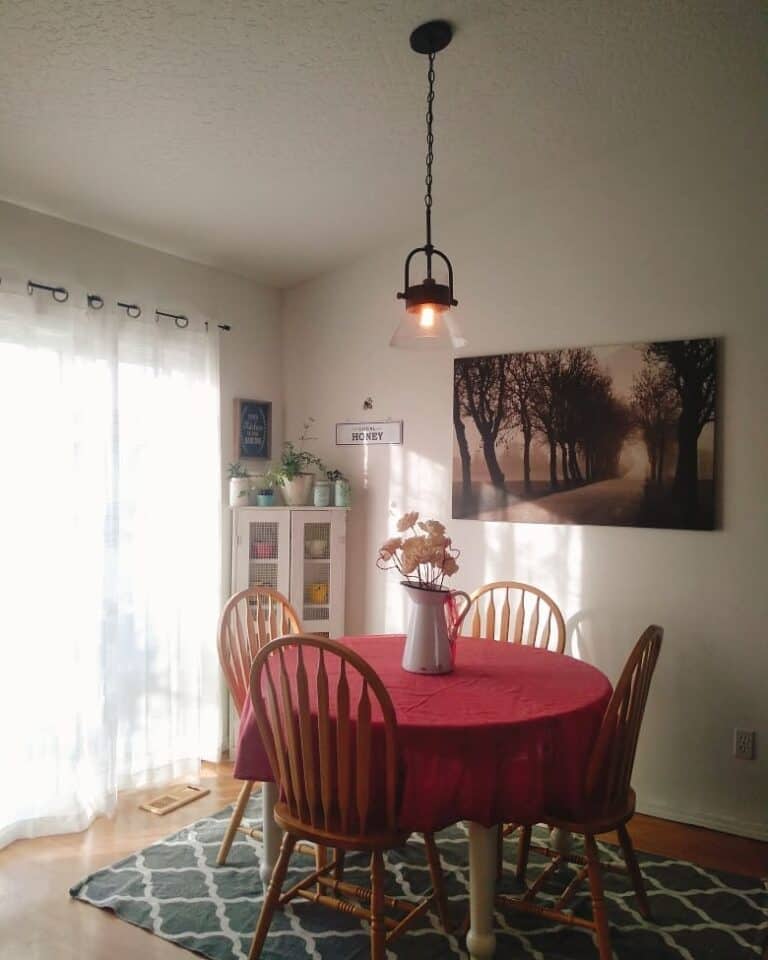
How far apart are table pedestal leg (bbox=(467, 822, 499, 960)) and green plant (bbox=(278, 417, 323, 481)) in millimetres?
2226

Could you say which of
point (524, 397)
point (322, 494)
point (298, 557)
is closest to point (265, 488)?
point (322, 494)

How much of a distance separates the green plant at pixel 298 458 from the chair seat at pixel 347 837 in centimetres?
210

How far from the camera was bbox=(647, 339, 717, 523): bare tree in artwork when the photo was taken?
3146 millimetres

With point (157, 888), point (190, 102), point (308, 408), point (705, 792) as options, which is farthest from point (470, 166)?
point (157, 888)

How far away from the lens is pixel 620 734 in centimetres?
219

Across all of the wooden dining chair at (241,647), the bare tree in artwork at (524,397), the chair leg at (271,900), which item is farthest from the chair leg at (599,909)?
the bare tree in artwork at (524,397)

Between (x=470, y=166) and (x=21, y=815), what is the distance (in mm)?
3203

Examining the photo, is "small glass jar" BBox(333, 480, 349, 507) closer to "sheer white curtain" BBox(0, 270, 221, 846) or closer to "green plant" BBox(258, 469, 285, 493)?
"green plant" BBox(258, 469, 285, 493)

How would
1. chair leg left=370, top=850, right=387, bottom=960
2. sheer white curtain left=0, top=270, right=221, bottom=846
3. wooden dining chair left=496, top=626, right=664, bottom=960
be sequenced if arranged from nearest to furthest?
1. chair leg left=370, top=850, right=387, bottom=960
2. wooden dining chair left=496, top=626, right=664, bottom=960
3. sheer white curtain left=0, top=270, right=221, bottom=846

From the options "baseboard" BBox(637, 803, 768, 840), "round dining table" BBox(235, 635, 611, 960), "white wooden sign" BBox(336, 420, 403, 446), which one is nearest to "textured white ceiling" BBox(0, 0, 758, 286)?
"white wooden sign" BBox(336, 420, 403, 446)

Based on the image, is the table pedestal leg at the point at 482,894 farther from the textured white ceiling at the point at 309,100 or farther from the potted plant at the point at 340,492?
the textured white ceiling at the point at 309,100

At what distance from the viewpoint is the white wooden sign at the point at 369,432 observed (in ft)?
13.1

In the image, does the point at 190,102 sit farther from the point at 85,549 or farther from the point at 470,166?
the point at 85,549

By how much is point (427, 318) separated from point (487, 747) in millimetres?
1300
